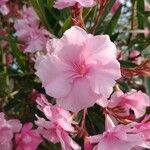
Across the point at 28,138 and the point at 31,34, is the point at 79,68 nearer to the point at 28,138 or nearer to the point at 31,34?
the point at 28,138

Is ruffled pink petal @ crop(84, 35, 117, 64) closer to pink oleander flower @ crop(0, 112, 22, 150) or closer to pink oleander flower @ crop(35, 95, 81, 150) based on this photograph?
pink oleander flower @ crop(35, 95, 81, 150)

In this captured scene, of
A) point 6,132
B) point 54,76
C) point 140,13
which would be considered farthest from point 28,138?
point 140,13

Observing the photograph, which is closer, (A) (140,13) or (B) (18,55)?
(B) (18,55)

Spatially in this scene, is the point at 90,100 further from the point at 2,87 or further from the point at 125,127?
the point at 2,87

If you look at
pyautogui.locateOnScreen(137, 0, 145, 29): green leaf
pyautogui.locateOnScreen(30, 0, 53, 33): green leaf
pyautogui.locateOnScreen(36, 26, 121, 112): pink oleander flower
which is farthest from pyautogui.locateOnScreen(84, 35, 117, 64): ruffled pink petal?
pyautogui.locateOnScreen(137, 0, 145, 29): green leaf

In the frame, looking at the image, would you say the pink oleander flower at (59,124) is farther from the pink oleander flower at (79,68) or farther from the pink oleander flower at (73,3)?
the pink oleander flower at (73,3)

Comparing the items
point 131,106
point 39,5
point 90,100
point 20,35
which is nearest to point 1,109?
point 20,35
